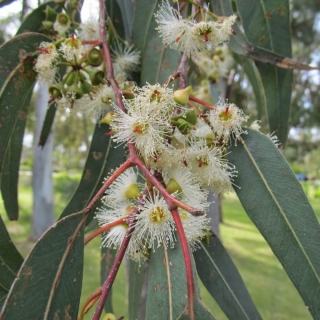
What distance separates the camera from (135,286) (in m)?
1.03

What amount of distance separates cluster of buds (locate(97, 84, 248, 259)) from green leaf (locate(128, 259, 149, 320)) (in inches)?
10.7

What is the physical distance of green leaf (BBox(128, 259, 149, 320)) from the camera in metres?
0.98

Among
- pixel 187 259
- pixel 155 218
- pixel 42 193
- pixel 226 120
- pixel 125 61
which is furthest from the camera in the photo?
pixel 42 193

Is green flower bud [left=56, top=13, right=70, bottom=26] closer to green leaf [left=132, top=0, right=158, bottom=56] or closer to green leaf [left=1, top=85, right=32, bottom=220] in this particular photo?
green leaf [left=132, top=0, right=158, bottom=56]

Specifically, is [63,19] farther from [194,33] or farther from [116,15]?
[194,33]

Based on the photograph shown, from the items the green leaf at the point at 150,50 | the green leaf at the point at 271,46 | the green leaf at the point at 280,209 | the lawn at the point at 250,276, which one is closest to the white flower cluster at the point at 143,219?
the green leaf at the point at 280,209

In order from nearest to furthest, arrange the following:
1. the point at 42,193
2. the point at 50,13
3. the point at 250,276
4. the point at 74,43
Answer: the point at 74,43 → the point at 50,13 → the point at 250,276 → the point at 42,193

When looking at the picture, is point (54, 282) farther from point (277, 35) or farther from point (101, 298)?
point (277, 35)

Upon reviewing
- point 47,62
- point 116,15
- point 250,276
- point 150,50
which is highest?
point 116,15

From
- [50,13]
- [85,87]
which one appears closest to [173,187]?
[85,87]

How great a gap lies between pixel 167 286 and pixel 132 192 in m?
0.16

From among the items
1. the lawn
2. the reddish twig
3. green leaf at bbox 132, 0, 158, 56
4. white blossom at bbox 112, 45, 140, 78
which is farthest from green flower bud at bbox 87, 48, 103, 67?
the lawn

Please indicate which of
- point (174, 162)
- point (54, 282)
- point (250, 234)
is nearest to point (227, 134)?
point (174, 162)

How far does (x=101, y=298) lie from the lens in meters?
0.55
